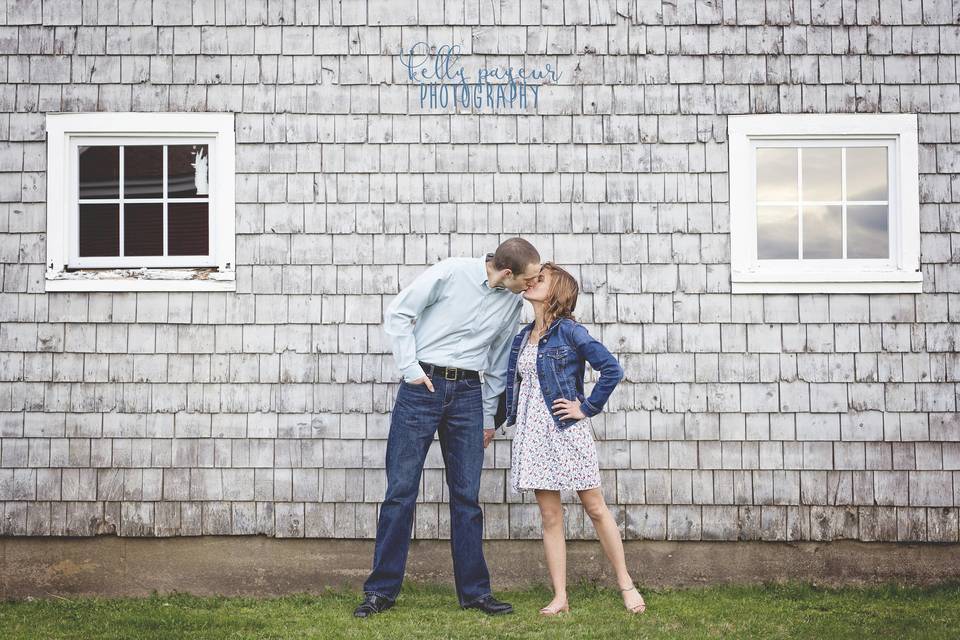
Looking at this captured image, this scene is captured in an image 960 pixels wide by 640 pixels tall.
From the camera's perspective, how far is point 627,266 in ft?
19.7

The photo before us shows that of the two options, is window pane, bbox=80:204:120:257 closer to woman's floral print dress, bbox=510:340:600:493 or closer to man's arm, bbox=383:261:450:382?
man's arm, bbox=383:261:450:382

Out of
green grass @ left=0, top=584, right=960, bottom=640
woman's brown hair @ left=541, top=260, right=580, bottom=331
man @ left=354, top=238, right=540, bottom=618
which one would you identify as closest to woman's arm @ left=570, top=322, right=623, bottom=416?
woman's brown hair @ left=541, top=260, right=580, bottom=331

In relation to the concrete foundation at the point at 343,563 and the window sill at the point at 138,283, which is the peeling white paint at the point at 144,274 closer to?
the window sill at the point at 138,283

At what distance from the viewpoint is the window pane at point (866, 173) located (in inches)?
242

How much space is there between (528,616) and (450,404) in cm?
117

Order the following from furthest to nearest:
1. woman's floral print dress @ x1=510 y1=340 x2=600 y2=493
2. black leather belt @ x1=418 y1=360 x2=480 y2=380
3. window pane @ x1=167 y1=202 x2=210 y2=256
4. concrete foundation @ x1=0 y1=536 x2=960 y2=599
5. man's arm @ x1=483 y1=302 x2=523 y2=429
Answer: window pane @ x1=167 y1=202 x2=210 y2=256 → concrete foundation @ x1=0 y1=536 x2=960 y2=599 → man's arm @ x1=483 y1=302 x2=523 y2=429 → black leather belt @ x1=418 y1=360 x2=480 y2=380 → woman's floral print dress @ x1=510 y1=340 x2=600 y2=493

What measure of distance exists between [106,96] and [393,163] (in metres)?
1.76

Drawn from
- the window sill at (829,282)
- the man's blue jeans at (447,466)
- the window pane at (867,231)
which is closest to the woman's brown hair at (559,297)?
the man's blue jeans at (447,466)

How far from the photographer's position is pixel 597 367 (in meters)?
4.99

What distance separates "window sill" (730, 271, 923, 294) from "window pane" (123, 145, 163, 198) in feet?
11.5

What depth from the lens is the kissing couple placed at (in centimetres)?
504

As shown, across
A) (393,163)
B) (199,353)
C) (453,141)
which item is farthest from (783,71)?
(199,353)

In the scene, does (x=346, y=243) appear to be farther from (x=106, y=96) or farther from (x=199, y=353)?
(x=106, y=96)

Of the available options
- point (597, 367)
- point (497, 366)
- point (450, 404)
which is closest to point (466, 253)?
point (497, 366)
